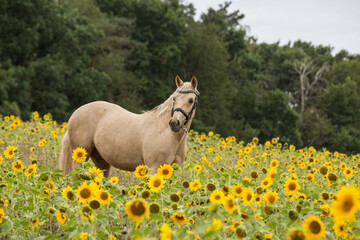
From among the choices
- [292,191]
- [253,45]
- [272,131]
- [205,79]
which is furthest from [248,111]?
[292,191]

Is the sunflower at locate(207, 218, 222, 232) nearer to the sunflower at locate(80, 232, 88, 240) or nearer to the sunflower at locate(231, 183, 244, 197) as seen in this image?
the sunflower at locate(231, 183, 244, 197)

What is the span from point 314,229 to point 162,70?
1038 inches

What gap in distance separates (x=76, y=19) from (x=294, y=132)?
19825 millimetres

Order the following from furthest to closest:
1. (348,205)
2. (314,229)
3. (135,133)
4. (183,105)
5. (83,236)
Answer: (135,133), (183,105), (83,236), (314,229), (348,205)

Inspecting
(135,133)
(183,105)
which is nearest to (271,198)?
(183,105)

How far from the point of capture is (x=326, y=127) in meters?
33.0

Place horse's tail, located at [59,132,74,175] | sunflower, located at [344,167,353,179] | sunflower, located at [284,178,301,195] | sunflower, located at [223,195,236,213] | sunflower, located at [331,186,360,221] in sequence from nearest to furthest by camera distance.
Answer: sunflower, located at [331,186,360,221] < sunflower, located at [223,195,236,213] < sunflower, located at [284,178,301,195] < sunflower, located at [344,167,353,179] < horse's tail, located at [59,132,74,175]

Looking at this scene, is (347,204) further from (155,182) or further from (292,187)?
(155,182)

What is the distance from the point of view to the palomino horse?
4.02 meters

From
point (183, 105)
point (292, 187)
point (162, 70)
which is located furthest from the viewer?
point (162, 70)

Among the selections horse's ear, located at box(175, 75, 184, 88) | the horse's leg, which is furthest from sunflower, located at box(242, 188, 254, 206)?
the horse's leg

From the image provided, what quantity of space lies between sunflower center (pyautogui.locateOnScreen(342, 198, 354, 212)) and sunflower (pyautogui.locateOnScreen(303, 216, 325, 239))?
0.18m

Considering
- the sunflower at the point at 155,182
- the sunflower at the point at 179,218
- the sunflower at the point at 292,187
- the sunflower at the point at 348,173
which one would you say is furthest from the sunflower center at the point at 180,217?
the sunflower at the point at 348,173

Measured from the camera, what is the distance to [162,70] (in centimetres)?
2762
